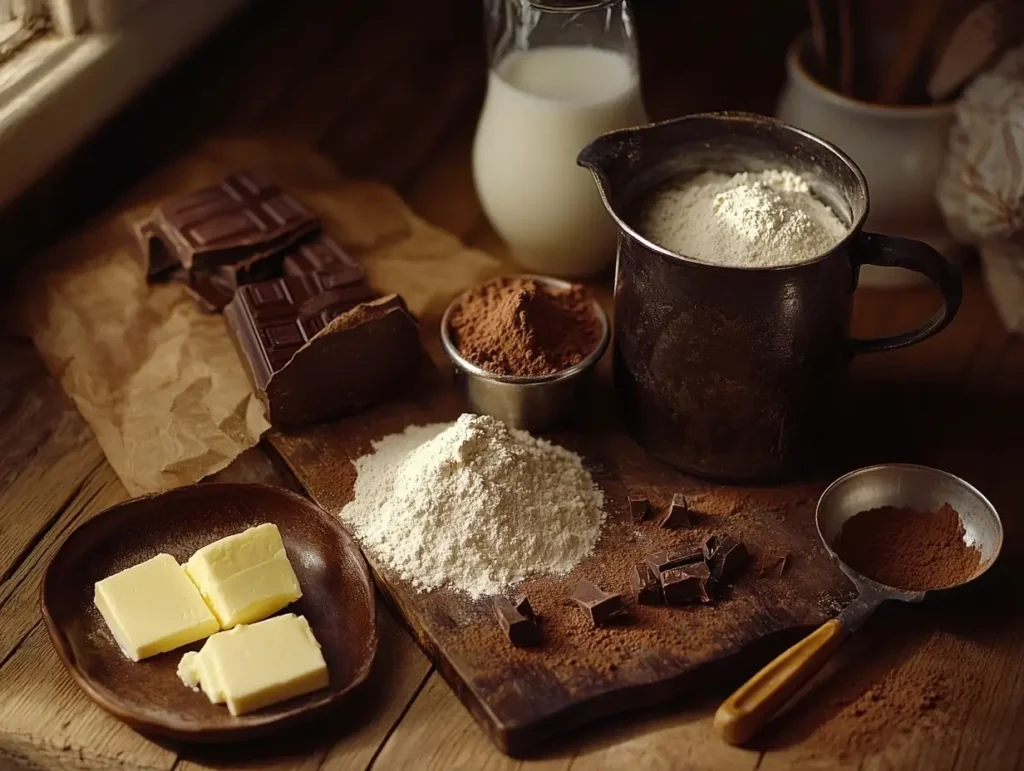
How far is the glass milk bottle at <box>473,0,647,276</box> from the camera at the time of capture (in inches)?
Result: 58.9

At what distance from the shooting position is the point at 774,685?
1.08 metres

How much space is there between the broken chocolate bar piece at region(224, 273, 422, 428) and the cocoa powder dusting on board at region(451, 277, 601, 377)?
76 mm

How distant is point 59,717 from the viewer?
1.09 metres

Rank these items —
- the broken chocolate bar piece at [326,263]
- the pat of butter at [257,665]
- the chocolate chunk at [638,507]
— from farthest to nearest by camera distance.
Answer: the broken chocolate bar piece at [326,263], the chocolate chunk at [638,507], the pat of butter at [257,665]

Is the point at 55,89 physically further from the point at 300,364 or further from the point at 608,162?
the point at 608,162

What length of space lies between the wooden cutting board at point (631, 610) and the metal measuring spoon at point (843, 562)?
0.03 m

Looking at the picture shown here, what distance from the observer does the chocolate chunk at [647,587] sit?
1.18 metres

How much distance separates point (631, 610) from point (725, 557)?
0.35 ft

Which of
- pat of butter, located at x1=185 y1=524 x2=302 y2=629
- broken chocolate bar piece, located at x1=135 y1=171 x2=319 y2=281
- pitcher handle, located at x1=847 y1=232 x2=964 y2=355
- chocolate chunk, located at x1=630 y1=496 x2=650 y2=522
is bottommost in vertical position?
chocolate chunk, located at x1=630 y1=496 x2=650 y2=522

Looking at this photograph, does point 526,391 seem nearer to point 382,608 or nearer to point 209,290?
point 382,608

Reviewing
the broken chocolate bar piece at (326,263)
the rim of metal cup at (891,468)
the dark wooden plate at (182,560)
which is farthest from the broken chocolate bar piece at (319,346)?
the rim of metal cup at (891,468)

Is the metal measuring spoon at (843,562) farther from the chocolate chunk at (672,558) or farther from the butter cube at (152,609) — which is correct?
the butter cube at (152,609)

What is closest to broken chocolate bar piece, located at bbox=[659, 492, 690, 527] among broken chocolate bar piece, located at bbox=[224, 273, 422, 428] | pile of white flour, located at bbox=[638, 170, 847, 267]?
pile of white flour, located at bbox=[638, 170, 847, 267]

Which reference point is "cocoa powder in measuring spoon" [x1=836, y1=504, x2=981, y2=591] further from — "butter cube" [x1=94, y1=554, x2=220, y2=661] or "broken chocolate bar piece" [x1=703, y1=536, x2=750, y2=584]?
"butter cube" [x1=94, y1=554, x2=220, y2=661]
